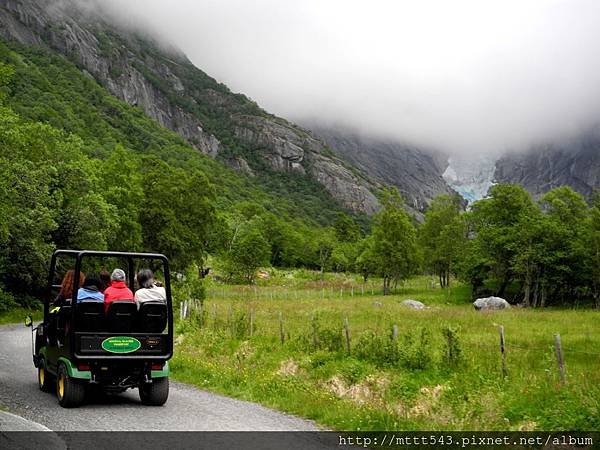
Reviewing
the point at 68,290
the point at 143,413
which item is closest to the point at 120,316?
the point at 68,290

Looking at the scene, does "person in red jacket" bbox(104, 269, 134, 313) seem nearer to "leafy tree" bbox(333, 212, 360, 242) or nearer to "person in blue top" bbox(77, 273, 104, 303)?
"person in blue top" bbox(77, 273, 104, 303)

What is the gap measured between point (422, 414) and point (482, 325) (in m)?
21.2

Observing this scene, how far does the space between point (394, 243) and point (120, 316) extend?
64.6 metres

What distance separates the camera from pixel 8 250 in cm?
3491

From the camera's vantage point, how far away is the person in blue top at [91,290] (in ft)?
38.0

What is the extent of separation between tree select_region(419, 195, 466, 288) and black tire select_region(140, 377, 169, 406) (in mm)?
64068

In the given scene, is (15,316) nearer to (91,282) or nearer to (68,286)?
(68,286)

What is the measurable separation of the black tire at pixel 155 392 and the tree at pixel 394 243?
61849 mm

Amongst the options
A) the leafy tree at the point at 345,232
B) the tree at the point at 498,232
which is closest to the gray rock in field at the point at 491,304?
the tree at the point at 498,232

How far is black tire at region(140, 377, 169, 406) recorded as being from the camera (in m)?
11.7

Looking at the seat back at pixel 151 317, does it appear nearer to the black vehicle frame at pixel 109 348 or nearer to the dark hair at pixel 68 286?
the black vehicle frame at pixel 109 348

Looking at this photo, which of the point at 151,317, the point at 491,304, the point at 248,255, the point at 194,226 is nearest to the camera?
the point at 151,317

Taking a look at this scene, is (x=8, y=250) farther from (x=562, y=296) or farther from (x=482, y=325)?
(x=562, y=296)

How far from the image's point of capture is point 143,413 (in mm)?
10992
